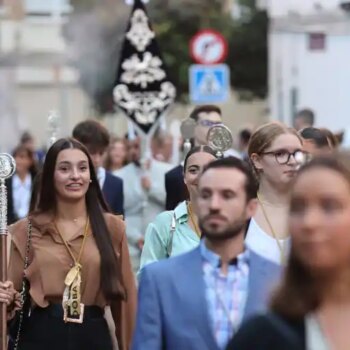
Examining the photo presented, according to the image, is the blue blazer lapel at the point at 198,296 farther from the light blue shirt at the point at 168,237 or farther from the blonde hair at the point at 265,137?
the light blue shirt at the point at 168,237

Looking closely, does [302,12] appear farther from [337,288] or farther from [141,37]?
[337,288]

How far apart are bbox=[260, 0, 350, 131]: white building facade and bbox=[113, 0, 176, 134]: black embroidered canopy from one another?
43.3 ft

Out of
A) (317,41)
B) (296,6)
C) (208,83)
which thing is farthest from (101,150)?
(296,6)

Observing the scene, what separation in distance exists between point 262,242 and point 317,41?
2585 cm

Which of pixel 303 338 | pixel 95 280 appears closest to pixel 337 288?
pixel 303 338

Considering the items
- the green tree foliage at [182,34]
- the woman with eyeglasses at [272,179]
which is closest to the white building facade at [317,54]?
the green tree foliage at [182,34]

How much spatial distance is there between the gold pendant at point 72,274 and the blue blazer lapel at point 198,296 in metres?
2.68

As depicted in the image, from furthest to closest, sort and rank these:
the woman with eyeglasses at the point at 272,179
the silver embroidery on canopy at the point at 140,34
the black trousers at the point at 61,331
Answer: the silver embroidery on canopy at the point at 140,34 → the black trousers at the point at 61,331 → the woman with eyeglasses at the point at 272,179

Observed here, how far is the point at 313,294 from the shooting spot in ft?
14.1

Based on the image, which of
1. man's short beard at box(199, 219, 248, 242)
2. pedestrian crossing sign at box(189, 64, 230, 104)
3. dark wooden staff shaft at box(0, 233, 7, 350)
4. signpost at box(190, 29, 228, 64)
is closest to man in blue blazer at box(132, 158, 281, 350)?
man's short beard at box(199, 219, 248, 242)

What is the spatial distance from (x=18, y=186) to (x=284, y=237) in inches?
346

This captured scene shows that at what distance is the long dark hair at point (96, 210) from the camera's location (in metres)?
8.40

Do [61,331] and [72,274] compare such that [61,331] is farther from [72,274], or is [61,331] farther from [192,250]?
[192,250]

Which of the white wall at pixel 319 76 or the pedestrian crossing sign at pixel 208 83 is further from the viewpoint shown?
the white wall at pixel 319 76
